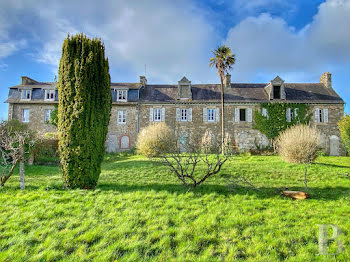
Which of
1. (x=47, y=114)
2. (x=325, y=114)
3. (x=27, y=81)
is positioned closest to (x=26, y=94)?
(x=27, y=81)

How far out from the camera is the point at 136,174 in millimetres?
8875

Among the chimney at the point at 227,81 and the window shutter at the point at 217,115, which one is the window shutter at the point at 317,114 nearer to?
the chimney at the point at 227,81

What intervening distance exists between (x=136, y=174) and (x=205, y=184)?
3.09 metres

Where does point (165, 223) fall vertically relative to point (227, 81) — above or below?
below

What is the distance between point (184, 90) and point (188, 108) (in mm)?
1858

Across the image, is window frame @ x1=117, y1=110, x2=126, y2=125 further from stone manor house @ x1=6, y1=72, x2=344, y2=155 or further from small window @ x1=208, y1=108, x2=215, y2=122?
small window @ x1=208, y1=108, x2=215, y2=122

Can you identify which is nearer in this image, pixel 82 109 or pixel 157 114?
pixel 82 109

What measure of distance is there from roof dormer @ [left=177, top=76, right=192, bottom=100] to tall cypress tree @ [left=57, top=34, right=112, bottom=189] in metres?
13.5

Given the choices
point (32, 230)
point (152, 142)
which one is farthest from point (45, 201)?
point (152, 142)

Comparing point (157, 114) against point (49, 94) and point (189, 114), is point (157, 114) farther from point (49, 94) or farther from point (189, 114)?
point (49, 94)

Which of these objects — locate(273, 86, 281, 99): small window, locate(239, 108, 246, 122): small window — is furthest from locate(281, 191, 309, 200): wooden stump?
locate(273, 86, 281, 99): small window

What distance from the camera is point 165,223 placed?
13.2ft

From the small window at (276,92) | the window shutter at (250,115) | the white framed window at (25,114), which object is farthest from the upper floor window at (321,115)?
the white framed window at (25,114)

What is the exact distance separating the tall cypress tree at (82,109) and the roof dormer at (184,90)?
13.5 metres
